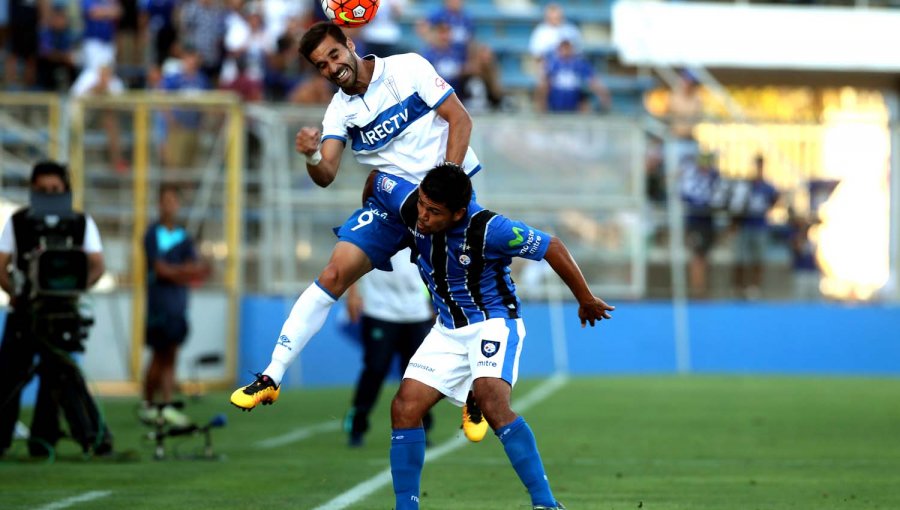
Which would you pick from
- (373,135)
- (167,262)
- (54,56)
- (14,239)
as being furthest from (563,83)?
(373,135)

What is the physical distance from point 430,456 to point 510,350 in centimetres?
424

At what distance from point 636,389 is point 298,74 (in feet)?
25.2

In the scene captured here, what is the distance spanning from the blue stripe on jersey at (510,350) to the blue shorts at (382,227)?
3.05 ft

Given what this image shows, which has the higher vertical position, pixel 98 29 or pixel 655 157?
pixel 98 29

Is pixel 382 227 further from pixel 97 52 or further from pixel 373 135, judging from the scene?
pixel 97 52

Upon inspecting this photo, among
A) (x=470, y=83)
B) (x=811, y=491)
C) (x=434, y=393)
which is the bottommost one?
(x=811, y=491)

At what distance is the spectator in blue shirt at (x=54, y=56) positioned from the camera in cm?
2269

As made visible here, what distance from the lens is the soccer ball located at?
8836mm

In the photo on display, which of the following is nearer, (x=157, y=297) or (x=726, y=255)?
(x=157, y=297)

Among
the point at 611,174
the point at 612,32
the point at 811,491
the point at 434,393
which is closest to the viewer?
the point at 434,393

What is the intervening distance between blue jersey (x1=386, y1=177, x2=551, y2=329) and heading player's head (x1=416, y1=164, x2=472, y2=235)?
5.3 inches

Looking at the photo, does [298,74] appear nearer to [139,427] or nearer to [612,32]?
[612,32]

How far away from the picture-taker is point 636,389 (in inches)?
741

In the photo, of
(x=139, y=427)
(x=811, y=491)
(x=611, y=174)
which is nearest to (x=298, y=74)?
(x=611, y=174)
